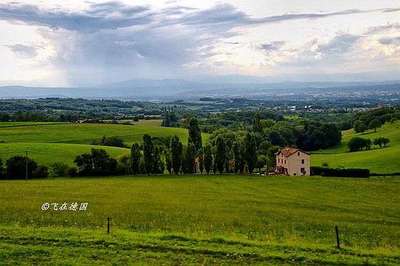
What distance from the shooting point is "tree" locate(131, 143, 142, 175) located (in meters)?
88.8

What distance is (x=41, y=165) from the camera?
293 ft

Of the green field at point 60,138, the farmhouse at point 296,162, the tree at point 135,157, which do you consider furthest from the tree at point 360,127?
the tree at point 135,157

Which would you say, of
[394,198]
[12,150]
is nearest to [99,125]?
[12,150]

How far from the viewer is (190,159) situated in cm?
8925

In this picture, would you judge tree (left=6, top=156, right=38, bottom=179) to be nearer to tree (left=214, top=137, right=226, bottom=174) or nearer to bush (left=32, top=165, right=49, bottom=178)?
bush (left=32, top=165, right=49, bottom=178)

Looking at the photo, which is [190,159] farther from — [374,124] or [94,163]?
[374,124]

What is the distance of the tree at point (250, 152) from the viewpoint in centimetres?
8975

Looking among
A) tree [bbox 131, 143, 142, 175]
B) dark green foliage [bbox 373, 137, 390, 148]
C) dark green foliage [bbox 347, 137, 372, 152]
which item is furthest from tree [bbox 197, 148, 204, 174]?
dark green foliage [bbox 373, 137, 390, 148]

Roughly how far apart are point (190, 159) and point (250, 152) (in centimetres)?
1086

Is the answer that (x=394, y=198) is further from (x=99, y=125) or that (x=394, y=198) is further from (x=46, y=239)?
(x=99, y=125)

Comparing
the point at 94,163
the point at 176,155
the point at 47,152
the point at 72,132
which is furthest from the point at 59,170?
the point at 72,132

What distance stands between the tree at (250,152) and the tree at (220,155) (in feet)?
13.1

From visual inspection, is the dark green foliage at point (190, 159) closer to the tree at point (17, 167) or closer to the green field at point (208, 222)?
the green field at point (208, 222)

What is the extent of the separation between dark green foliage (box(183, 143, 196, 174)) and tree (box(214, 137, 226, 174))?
412cm
